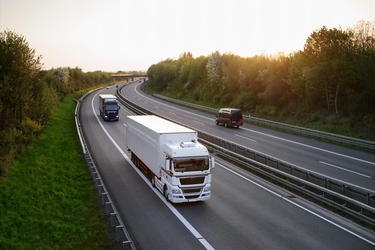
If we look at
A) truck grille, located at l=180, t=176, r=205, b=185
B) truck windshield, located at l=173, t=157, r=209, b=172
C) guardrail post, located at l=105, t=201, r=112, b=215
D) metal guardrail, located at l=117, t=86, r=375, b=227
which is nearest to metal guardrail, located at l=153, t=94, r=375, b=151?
metal guardrail, located at l=117, t=86, r=375, b=227

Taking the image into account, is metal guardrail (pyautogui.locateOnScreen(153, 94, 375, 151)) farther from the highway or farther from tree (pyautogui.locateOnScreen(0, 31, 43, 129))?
tree (pyautogui.locateOnScreen(0, 31, 43, 129))

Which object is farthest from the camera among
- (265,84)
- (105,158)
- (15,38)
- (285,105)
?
(265,84)

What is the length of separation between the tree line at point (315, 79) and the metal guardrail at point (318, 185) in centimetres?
1642

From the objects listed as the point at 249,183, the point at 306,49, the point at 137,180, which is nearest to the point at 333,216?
the point at 249,183

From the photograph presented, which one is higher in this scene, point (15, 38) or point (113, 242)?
point (15, 38)

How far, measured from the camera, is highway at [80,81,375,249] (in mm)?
12812

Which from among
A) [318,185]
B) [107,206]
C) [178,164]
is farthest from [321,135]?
[107,206]

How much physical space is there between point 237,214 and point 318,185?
180 inches

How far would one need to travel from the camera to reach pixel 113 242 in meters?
13.1

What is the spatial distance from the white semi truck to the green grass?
3.26 metres

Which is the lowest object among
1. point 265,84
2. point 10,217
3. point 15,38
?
point 10,217

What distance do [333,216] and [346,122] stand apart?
24.8 meters

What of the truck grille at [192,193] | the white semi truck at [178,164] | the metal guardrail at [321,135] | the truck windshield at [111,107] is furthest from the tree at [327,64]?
the truck grille at [192,193]

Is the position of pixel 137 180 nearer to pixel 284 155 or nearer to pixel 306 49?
pixel 284 155
